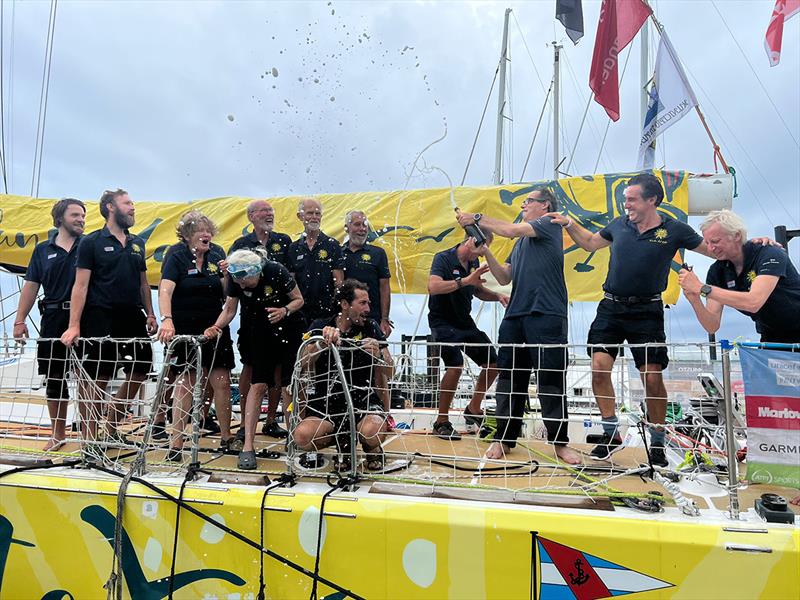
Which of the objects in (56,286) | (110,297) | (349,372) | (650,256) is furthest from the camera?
(56,286)

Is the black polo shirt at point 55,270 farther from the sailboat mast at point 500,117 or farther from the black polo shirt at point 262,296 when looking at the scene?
the sailboat mast at point 500,117

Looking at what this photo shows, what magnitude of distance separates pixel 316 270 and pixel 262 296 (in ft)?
3.17

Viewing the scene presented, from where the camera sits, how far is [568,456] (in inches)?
141

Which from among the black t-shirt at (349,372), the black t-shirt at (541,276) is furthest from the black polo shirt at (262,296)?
the black t-shirt at (541,276)

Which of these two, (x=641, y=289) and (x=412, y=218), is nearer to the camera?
(x=641, y=289)

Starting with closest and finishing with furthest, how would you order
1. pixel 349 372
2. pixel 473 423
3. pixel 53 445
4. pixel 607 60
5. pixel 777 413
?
pixel 777 413
pixel 349 372
pixel 53 445
pixel 473 423
pixel 607 60

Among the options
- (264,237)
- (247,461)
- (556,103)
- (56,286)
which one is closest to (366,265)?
(264,237)

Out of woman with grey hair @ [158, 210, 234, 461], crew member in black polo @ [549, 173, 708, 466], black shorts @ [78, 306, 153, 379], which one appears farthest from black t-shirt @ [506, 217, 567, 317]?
black shorts @ [78, 306, 153, 379]

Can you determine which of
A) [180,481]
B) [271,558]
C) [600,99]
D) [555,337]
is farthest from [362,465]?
[600,99]

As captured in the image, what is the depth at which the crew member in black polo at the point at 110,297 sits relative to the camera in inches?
152

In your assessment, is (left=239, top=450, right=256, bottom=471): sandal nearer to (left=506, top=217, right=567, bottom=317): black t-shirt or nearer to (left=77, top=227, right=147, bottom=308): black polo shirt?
(left=77, top=227, right=147, bottom=308): black polo shirt

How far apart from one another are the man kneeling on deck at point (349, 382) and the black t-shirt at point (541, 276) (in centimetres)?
108

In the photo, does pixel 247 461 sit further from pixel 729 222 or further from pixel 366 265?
pixel 729 222

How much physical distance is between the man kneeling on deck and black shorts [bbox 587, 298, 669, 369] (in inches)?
61.5
